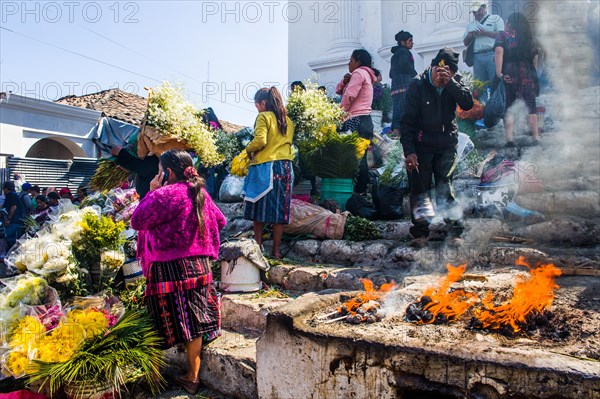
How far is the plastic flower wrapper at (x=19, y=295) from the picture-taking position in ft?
13.9

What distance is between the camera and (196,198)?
382cm

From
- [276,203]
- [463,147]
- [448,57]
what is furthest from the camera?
[463,147]

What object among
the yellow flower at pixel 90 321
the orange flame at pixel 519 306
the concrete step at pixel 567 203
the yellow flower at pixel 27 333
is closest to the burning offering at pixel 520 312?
the orange flame at pixel 519 306

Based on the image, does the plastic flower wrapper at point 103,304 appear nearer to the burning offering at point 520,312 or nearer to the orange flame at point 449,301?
the orange flame at point 449,301

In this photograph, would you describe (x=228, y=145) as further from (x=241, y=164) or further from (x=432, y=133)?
(x=432, y=133)

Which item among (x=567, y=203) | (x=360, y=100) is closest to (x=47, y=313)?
(x=360, y=100)

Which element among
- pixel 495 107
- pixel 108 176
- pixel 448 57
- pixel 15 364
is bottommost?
pixel 15 364

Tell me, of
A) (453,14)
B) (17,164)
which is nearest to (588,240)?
(453,14)

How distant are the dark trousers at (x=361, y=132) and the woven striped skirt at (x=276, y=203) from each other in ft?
6.65

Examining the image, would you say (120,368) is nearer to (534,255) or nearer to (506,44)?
(534,255)

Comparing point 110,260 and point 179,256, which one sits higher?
point 179,256

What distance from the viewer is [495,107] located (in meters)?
8.10

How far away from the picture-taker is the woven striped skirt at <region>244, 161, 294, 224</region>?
18.3 ft

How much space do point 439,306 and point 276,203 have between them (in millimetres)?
2894
